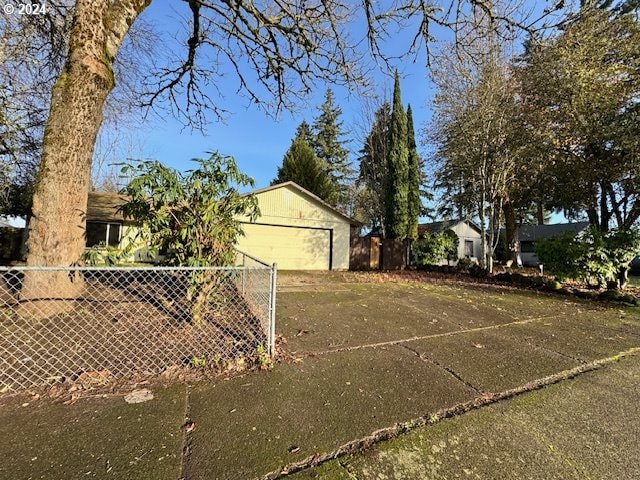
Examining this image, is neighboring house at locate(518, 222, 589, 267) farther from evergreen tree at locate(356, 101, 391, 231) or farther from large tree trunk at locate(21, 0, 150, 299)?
large tree trunk at locate(21, 0, 150, 299)

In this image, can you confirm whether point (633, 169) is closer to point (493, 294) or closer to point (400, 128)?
point (493, 294)

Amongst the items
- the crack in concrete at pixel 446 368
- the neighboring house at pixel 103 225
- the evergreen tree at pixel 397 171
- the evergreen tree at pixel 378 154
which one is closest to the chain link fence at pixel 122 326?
the crack in concrete at pixel 446 368

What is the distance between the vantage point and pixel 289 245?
44.2ft

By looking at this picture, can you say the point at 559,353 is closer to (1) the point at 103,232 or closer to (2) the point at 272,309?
(2) the point at 272,309

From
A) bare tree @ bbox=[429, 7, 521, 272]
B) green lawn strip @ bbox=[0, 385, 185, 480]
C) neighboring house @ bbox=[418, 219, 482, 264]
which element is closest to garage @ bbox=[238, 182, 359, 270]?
bare tree @ bbox=[429, 7, 521, 272]

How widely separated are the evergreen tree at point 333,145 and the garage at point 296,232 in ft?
50.5

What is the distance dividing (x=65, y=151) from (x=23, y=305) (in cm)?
179

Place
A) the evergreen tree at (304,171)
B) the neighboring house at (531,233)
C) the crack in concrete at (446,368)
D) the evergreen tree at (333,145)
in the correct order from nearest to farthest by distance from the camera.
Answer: the crack in concrete at (446,368), the evergreen tree at (304,171), the neighboring house at (531,233), the evergreen tree at (333,145)

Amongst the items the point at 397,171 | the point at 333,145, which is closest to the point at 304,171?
the point at 397,171

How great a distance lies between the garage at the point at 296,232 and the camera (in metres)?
12.8

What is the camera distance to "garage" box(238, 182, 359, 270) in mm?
→ 12812

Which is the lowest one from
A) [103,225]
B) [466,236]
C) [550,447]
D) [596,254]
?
[550,447]

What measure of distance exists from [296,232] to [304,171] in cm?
781

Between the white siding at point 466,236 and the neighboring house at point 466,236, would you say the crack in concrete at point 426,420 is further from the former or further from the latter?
the white siding at point 466,236
